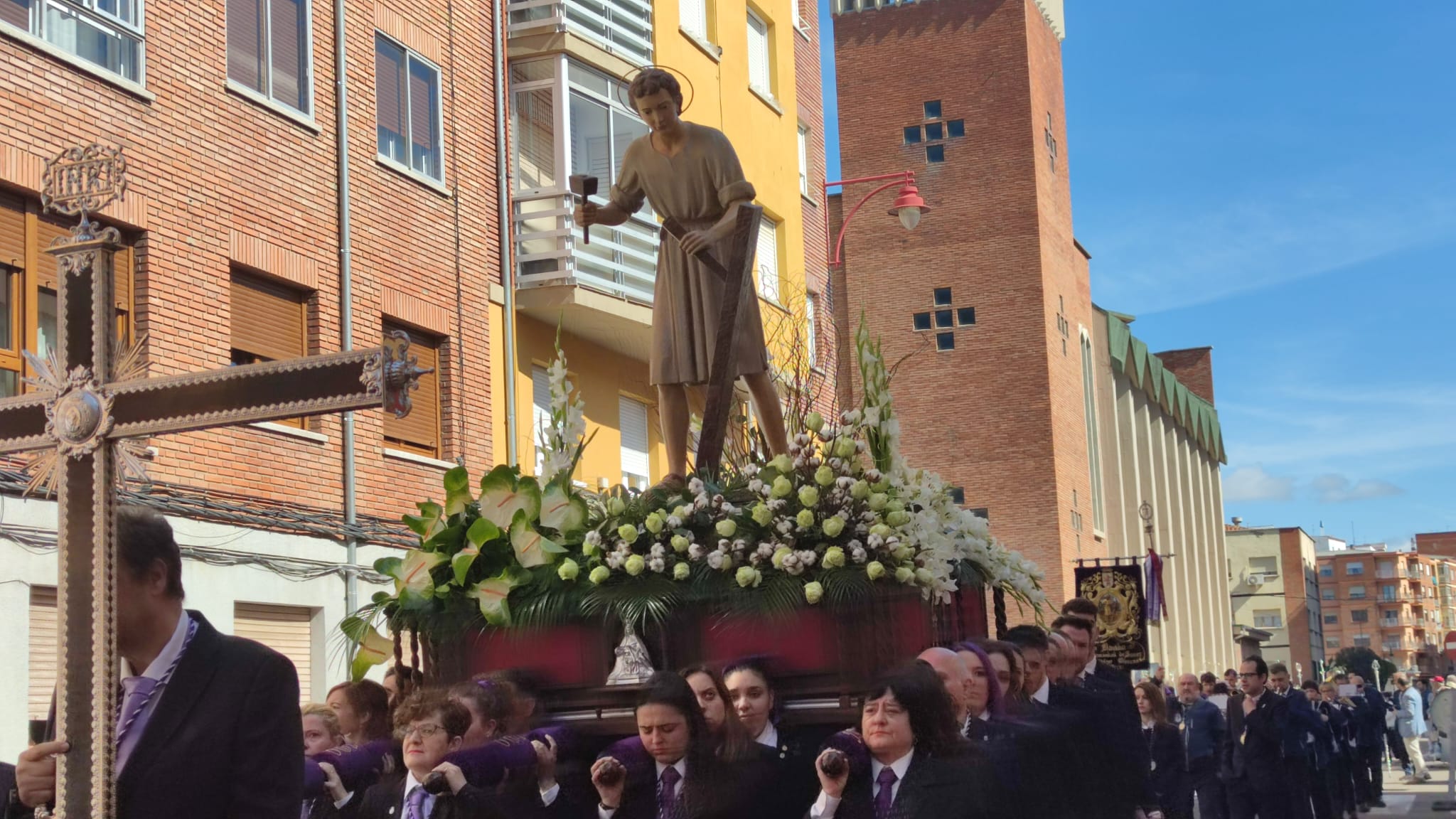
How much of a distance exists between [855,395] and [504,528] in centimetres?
188

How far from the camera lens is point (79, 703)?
3357 millimetres

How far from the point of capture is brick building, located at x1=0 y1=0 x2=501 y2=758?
12.1m

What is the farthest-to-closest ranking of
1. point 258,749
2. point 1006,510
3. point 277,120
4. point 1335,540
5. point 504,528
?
point 1335,540, point 1006,510, point 277,120, point 504,528, point 258,749

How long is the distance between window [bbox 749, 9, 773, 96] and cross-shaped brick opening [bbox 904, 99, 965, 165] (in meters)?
21.3

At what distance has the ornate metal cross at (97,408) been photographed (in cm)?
334

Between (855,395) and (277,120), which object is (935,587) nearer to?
(855,395)

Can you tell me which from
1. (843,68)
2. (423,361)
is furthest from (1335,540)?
(423,361)

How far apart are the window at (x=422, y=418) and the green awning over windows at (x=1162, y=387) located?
1572 inches

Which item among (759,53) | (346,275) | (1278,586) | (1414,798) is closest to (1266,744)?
(346,275)

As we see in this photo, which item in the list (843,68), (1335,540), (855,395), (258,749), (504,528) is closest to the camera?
(258,749)

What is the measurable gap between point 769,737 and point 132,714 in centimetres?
243

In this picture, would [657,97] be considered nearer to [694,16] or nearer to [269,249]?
[269,249]

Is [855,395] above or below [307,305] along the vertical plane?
below

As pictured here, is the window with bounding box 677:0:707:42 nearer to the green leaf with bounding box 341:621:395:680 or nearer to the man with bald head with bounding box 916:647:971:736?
the green leaf with bounding box 341:621:395:680
